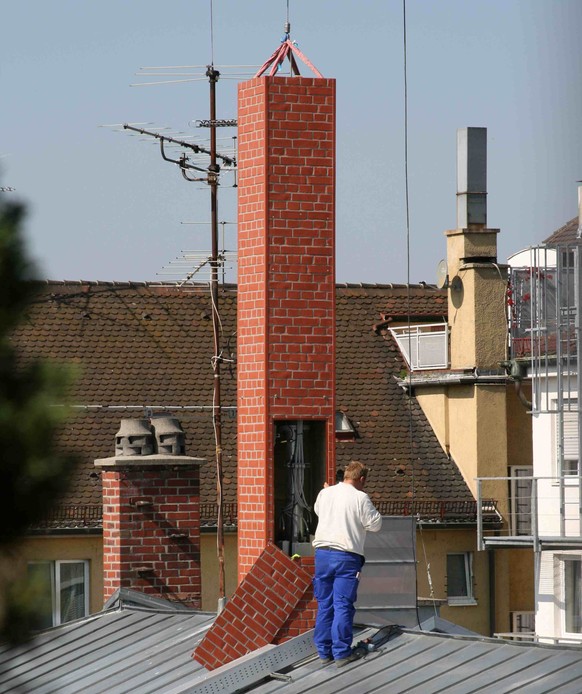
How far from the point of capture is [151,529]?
15.1 meters

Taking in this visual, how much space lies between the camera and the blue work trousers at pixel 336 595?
11.0m

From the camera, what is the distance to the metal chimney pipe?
117ft

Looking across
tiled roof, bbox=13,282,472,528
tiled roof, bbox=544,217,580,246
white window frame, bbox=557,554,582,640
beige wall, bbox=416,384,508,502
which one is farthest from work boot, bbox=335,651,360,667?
beige wall, bbox=416,384,508,502

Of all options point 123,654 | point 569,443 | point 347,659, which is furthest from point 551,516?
point 347,659

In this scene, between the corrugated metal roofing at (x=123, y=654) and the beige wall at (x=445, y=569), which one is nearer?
the corrugated metal roofing at (x=123, y=654)

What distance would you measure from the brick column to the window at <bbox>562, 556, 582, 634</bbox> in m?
15.3

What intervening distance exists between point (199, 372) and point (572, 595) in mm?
9678

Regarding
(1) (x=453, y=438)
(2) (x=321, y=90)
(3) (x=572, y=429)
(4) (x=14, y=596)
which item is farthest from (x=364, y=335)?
(4) (x=14, y=596)

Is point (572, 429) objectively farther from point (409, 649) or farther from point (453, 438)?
point (409, 649)

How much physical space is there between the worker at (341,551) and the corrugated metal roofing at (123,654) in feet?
4.29

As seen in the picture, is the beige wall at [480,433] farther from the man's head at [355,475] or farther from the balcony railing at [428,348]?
the man's head at [355,475]

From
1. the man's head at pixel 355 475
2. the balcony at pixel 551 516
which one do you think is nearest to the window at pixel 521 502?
the balcony at pixel 551 516

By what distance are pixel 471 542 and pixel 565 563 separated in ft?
15.4

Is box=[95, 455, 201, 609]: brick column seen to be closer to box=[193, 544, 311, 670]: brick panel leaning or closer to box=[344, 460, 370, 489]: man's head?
box=[193, 544, 311, 670]: brick panel leaning
